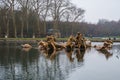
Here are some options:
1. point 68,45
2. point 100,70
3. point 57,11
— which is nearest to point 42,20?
point 57,11

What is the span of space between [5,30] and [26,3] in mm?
9069

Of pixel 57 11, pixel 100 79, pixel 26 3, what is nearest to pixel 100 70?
pixel 100 79

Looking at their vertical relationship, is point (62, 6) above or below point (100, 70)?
above

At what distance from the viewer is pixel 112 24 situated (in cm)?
15438

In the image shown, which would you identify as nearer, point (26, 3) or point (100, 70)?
point (100, 70)

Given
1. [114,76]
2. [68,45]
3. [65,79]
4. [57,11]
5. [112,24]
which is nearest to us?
[65,79]

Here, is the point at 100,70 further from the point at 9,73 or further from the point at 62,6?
the point at 62,6

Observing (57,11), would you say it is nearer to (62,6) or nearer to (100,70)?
(62,6)

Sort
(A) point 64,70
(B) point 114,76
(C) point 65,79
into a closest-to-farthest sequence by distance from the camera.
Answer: (C) point 65,79
(B) point 114,76
(A) point 64,70

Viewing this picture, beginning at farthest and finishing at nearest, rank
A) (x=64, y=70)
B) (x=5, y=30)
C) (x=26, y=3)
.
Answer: (x=5, y=30), (x=26, y=3), (x=64, y=70)

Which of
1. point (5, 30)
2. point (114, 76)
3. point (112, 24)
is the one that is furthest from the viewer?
point (112, 24)

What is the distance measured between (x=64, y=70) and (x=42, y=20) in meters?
67.1

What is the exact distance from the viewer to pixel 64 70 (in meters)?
20.9

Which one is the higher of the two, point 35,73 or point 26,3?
point 26,3
